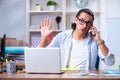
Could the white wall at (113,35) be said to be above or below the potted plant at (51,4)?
below

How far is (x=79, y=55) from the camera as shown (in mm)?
3023

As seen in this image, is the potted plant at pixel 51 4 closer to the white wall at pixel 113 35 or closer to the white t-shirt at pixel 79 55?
the white wall at pixel 113 35

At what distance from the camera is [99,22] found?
217 inches

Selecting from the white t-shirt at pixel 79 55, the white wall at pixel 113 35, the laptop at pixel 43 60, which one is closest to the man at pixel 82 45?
the white t-shirt at pixel 79 55

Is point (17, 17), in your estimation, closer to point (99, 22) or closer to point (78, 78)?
point (99, 22)

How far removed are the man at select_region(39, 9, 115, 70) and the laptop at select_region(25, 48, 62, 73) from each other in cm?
55

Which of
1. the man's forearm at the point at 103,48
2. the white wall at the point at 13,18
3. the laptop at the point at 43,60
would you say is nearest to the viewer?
the laptop at the point at 43,60

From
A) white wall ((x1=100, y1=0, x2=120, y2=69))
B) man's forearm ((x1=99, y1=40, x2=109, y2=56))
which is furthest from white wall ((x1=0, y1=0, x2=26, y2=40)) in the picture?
man's forearm ((x1=99, y1=40, x2=109, y2=56))

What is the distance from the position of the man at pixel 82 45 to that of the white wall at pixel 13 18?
8.81 ft

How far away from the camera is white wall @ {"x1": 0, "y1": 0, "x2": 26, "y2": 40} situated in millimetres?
5695

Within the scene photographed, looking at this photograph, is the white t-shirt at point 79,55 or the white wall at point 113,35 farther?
the white wall at point 113,35

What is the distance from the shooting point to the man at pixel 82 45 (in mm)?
3002

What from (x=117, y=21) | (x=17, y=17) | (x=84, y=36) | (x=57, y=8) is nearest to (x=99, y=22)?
(x=117, y=21)

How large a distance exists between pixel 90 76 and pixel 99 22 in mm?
3347
